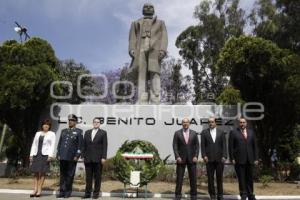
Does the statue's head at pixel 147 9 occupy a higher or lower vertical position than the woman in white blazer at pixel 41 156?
higher

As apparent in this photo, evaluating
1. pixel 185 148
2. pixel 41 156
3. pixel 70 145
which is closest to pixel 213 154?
pixel 185 148

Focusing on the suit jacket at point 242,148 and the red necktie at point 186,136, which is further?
the red necktie at point 186,136

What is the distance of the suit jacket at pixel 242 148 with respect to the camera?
886 cm

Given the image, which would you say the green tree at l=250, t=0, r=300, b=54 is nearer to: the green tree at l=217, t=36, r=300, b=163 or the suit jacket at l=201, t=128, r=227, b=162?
the green tree at l=217, t=36, r=300, b=163

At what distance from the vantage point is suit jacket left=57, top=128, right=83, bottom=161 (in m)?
9.46

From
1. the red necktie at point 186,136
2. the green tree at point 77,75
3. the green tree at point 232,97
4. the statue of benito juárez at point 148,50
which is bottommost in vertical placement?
the red necktie at point 186,136

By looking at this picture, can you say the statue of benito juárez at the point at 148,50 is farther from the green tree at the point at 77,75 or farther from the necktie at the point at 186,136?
the green tree at the point at 77,75

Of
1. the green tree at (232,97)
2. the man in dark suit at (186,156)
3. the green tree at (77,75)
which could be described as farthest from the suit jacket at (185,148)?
the green tree at (77,75)

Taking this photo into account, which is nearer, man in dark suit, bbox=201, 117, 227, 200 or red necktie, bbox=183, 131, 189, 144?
man in dark suit, bbox=201, 117, 227, 200

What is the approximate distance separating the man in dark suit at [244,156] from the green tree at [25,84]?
333 inches

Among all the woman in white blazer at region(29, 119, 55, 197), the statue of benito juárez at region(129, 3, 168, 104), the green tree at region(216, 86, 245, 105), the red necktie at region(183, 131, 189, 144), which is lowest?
the woman in white blazer at region(29, 119, 55, 197)

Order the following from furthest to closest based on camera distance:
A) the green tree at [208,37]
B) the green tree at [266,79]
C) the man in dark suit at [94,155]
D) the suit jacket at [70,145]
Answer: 1. the green tree at [208,37]
2. the green tree at [266,79]
3. the suit jacket at [70,145]
4. the man in dark suit at [94,155]

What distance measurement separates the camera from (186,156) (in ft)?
29.9

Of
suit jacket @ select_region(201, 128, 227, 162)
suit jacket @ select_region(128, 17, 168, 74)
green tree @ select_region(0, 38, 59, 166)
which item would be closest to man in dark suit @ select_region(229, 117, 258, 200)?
suit jacket @ select_region(201, 128, 227, 162)
